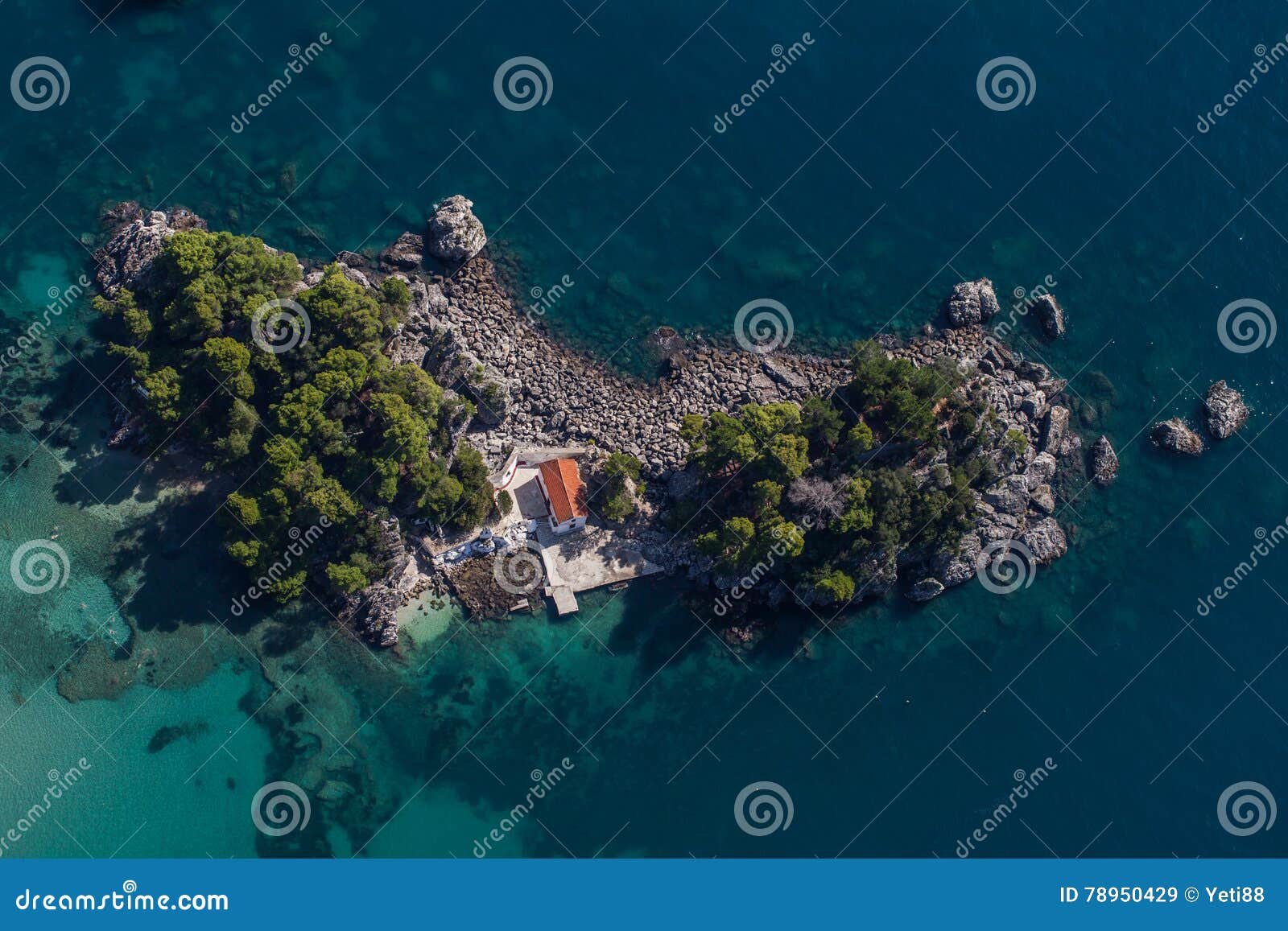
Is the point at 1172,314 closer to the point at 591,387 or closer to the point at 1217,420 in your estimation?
the point at 1217,420

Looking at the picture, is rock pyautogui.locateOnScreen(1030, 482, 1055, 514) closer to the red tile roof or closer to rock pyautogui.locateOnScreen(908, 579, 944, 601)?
rock pyautogui.locateOnScreen(908, 579, 944, 601)

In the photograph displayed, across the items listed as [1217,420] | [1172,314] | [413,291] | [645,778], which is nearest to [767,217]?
[413,291]

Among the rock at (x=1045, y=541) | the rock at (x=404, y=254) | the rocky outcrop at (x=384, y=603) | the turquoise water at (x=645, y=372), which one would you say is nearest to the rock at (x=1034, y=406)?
the turquoise water at (x=645, y=372)

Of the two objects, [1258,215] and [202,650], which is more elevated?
[1258,215]

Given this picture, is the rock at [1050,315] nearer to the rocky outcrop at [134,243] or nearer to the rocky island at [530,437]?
the rocky island at [530,437]

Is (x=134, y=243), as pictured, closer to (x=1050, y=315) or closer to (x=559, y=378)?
(x=559, y=378)

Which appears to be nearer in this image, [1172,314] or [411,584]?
[411,584]

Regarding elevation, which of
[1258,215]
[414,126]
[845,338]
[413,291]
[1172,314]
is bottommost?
[413,291]

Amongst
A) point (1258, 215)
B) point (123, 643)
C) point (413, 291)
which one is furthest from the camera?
point (1258, 215)

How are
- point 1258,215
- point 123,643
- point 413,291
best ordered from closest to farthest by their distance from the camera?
point 123,643 → point 413,291 → point 1258,215
